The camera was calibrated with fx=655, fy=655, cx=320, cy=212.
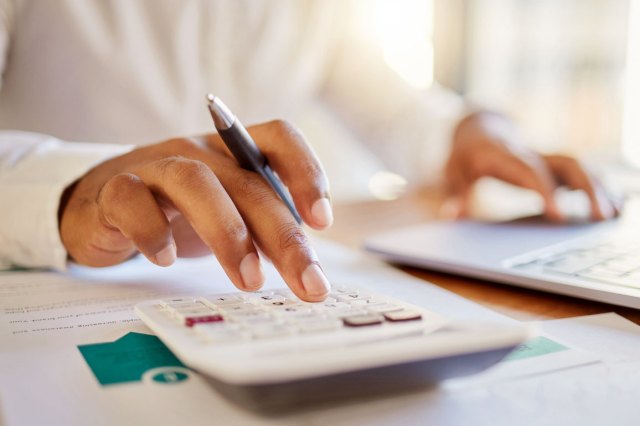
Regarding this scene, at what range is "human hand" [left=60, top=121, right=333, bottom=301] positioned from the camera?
0.42 meters

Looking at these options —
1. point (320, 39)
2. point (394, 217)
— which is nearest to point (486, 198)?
point (394, 217)

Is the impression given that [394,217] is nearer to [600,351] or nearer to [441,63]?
[600,351]

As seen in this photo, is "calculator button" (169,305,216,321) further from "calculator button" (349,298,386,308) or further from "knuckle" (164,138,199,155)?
"knuckle" (164,138,199,155)

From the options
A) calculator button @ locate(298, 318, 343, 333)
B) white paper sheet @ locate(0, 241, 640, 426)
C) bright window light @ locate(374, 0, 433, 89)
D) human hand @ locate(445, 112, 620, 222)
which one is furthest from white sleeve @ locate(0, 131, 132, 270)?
bright window light @ locate(374, 0, 433, 89)

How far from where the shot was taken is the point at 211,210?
0.43m

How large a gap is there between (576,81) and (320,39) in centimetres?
217

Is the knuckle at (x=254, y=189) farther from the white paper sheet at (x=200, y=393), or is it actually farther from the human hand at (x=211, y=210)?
the white paper sheet at (x=200, y=393)

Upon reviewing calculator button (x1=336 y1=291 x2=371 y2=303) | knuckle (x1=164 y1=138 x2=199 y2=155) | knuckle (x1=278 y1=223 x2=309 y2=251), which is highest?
knuckle (x1=164 y1=138 x2=199 y2=155)

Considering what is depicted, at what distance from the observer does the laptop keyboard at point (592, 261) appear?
0.50 m

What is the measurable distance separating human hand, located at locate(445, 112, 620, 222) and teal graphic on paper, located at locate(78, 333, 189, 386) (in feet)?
1.78

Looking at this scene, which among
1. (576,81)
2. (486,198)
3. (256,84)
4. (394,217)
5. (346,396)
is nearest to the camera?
(346,396)

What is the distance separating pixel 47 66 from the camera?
95cm

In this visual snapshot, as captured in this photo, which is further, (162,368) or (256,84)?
(256,84)

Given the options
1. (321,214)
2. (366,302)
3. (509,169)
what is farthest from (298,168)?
(509,169)
